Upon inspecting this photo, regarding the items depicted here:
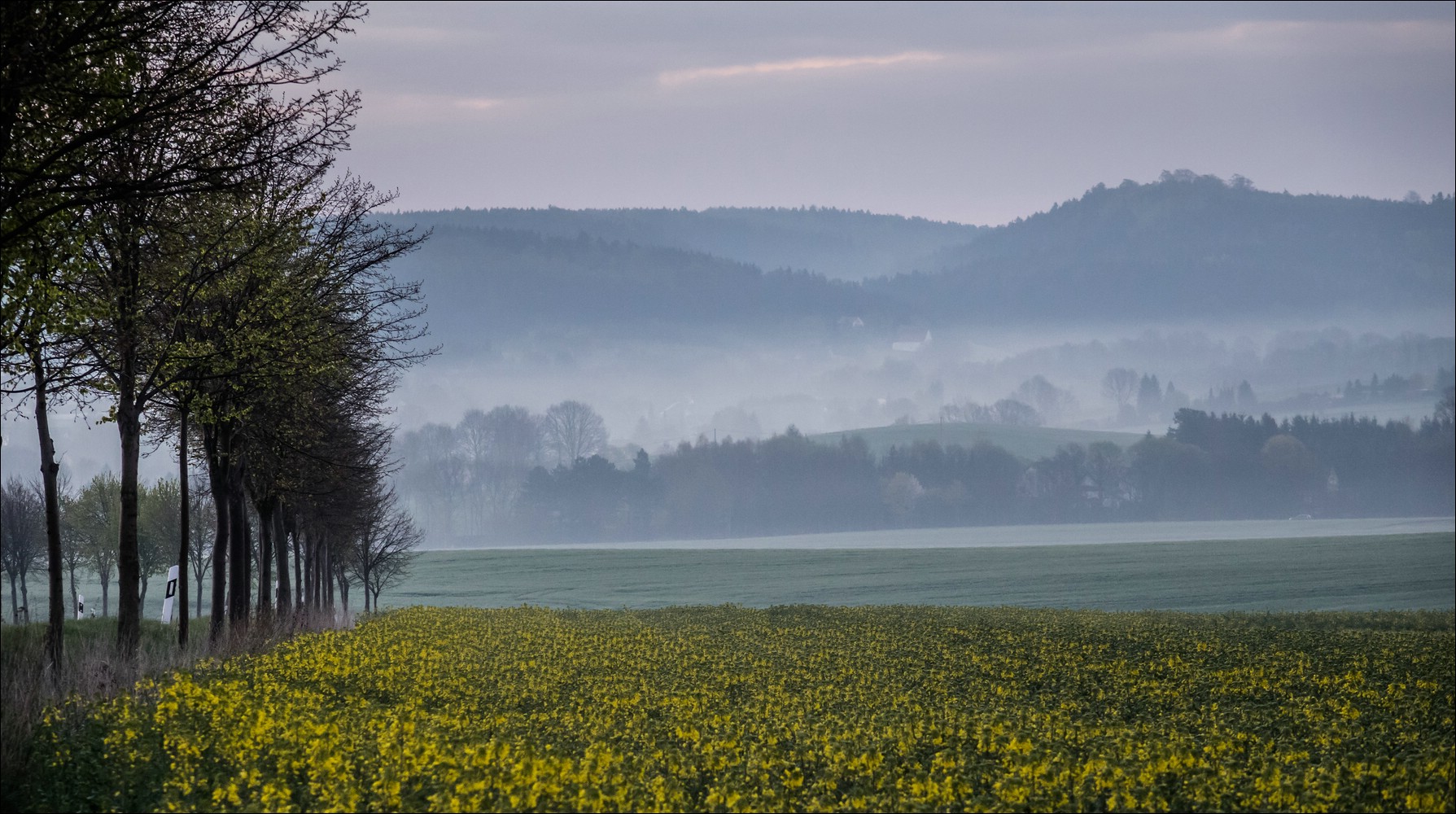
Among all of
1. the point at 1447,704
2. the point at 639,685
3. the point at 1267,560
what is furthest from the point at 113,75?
the point at 1267,560

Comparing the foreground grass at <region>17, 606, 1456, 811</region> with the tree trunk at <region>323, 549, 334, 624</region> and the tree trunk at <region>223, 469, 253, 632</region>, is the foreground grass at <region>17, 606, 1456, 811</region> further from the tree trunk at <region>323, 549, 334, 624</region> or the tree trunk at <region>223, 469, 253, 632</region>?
the tree trunk at <region>323, 549, 334, 624</region>

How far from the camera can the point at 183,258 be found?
19.5 m

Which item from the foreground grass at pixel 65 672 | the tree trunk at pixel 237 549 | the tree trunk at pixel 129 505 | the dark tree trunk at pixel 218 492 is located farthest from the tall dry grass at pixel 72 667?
the tree trunk at pixel 237 549

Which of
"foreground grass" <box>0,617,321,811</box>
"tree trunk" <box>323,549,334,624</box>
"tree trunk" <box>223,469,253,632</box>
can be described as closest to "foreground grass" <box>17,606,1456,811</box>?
"foreground grass" <box>0,617,321,811</box>

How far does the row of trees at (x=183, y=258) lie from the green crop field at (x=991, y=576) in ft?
165

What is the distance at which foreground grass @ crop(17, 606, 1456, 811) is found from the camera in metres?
9.76

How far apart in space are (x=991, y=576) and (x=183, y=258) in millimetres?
80585

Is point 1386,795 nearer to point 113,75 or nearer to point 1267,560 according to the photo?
point 113,75

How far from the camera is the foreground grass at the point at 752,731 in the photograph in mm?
9758

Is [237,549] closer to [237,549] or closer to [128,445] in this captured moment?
[237,549]

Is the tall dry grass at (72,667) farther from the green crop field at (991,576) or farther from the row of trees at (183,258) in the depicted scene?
the green crop field at (991,576)

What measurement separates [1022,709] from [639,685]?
5.68 m

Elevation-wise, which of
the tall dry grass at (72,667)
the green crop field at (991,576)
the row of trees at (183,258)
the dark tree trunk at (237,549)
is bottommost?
the green crop field at (991,576)

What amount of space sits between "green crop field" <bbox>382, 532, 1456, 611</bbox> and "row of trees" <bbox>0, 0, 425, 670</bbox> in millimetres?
50335
